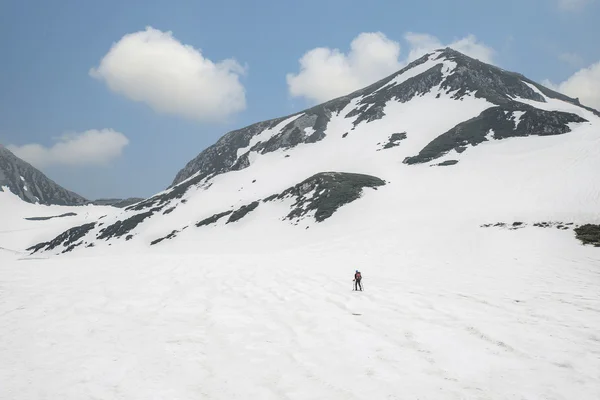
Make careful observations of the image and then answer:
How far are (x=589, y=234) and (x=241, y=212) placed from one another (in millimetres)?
46964

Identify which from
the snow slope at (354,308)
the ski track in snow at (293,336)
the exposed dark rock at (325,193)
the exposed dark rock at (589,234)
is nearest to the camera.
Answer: the ski track in snow at (293,336)

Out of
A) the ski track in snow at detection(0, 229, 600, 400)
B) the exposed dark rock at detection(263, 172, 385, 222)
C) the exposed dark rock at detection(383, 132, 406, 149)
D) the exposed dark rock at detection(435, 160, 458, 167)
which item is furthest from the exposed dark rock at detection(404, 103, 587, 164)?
the ski track in snow at detection(0, 229, 600, 400)

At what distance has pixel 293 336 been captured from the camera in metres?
7.66

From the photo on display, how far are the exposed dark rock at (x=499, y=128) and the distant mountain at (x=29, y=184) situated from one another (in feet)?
626

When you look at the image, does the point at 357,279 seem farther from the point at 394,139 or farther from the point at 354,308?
the point at 394,139

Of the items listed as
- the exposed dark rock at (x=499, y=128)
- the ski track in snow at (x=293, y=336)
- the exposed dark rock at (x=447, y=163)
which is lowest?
the ski track in snow at (x=293, y=336)

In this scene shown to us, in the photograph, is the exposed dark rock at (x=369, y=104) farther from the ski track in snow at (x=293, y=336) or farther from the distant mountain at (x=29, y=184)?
the distant mountain at (x=29, y=184)

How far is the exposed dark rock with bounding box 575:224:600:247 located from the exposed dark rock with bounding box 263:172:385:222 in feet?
86.3

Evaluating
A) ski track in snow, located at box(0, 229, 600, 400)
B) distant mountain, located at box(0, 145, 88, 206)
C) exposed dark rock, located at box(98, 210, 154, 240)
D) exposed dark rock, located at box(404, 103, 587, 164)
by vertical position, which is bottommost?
ski track in snow, located at box(0, 229, 600, 400)

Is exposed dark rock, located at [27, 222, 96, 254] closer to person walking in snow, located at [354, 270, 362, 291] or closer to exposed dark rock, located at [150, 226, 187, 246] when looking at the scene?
exposed dark rock, located at [150, 226, 187, 246]

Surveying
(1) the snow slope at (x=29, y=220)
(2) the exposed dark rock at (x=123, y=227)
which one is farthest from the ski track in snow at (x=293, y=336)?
(1) the snow slope at (x=29, y=220)

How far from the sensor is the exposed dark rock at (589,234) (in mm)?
19425

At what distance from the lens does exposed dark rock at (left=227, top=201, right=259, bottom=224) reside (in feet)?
183

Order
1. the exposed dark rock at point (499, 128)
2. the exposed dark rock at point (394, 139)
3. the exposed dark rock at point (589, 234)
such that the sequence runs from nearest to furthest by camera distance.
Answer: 1. the exposed dark rock at point (589, 234)
2. the exposed dark rock at point (499, 128)
3. the exposed dark rock at point (394, 139)
